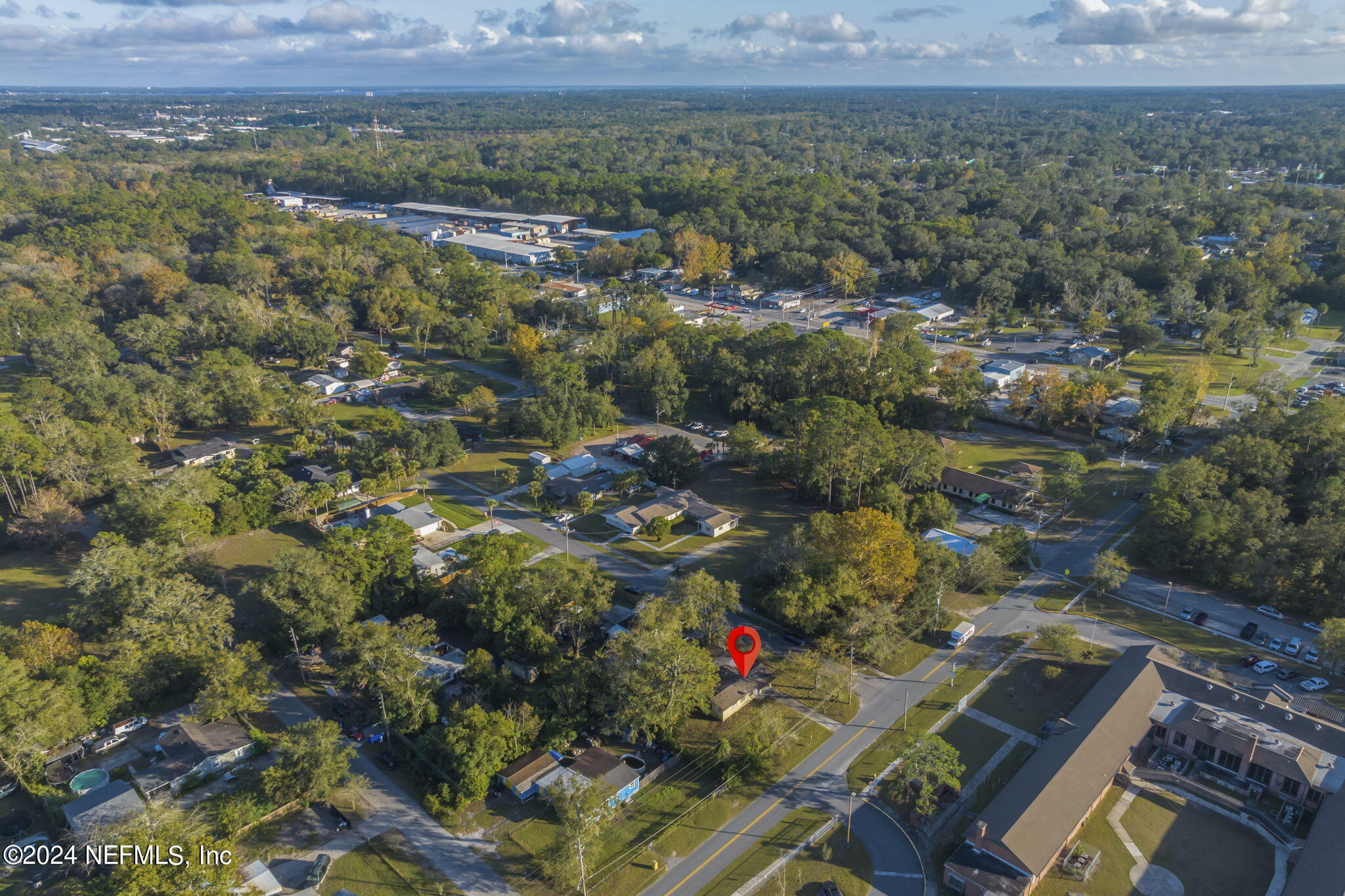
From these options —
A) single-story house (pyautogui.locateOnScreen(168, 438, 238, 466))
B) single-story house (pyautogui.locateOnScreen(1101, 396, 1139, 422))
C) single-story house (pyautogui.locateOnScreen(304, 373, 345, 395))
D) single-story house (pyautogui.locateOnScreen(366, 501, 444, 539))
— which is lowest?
single-story house (pyautogui.locateOnScreen(366, 501, 444, 539))

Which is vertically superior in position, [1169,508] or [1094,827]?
[1169,508]

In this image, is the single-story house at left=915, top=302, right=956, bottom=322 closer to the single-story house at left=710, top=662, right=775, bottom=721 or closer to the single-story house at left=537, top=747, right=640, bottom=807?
the single-story house at left=710, top=662, right=775, bottom=721

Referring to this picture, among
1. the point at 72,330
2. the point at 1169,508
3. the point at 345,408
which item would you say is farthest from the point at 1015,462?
the point at 72,330

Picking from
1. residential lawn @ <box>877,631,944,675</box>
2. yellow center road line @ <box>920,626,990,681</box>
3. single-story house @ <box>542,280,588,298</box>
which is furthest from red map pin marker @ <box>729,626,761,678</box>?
single-story house @ <box>542,280,588,298</box>

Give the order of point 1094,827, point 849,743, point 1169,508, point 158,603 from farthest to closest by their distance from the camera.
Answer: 1. point 1169,508
2. point 158,603
3. point 849,743
4. point 1094,827

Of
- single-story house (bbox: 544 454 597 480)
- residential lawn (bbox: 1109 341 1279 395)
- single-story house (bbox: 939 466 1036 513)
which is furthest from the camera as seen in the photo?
residential lawn (bbox: 1109 341 1279 395)

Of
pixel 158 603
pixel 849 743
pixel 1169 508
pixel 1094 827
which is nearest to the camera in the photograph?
pixel 1094 827

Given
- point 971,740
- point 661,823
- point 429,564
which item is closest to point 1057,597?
point 971,740

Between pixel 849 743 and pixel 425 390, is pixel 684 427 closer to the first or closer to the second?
pixel 425 390
